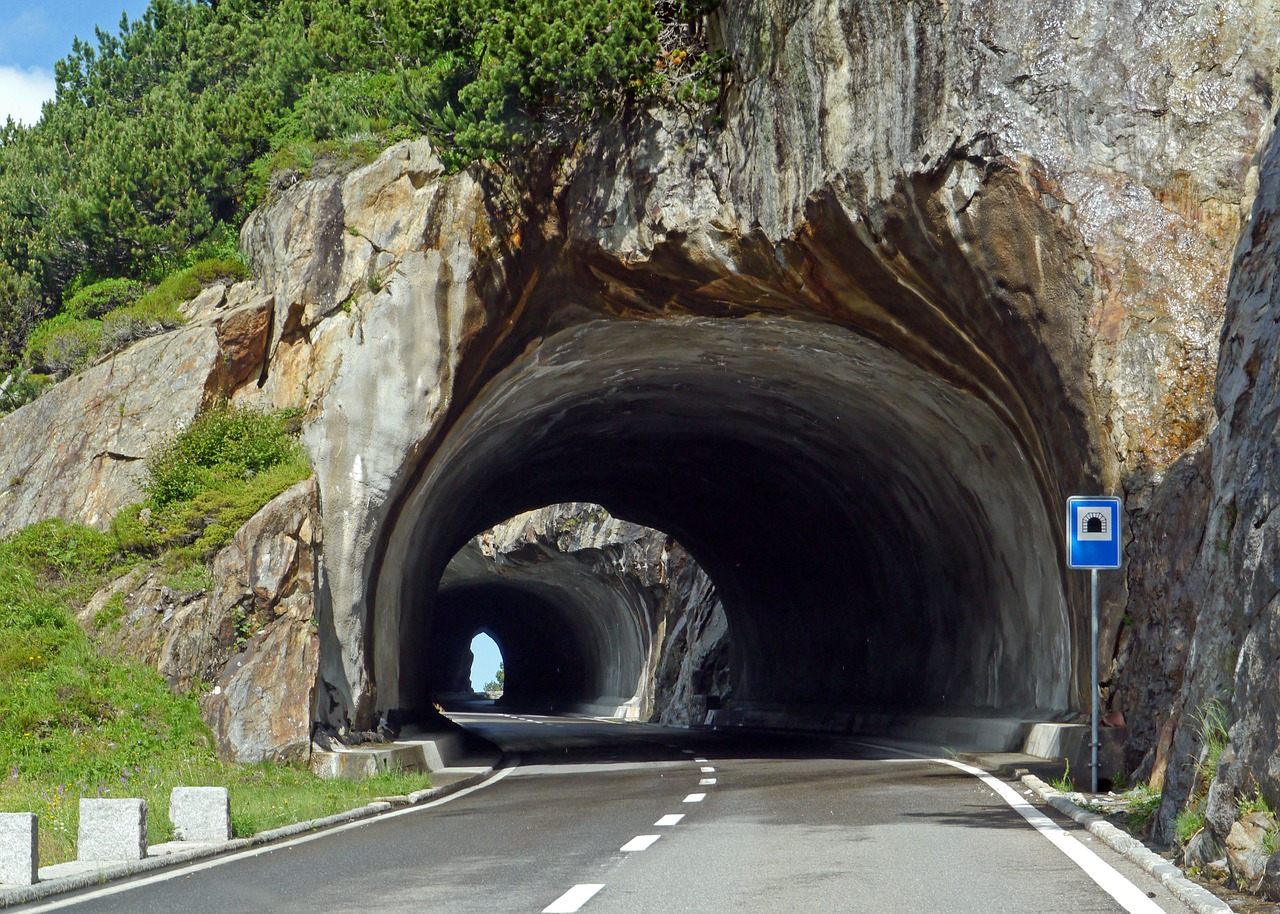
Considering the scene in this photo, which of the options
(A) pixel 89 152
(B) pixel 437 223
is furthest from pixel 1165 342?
(A) pixel 89 152

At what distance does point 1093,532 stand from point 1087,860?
239 inches

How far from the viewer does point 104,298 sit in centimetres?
2772

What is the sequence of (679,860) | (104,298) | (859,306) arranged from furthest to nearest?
(104,298) < (859,306) < (679,860)

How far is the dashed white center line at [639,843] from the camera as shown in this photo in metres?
9.80

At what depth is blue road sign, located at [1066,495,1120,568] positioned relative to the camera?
14.3m

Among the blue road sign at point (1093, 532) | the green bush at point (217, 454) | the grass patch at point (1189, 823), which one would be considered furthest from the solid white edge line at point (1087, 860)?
the green bush at point (217, 454)

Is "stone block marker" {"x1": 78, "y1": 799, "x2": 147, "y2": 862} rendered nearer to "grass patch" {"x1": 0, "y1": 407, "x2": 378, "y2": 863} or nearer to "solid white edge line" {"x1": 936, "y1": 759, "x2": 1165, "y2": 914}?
"grass patch" {"x1": 0, "y1": 407, "x2": 378, "y2": 863}

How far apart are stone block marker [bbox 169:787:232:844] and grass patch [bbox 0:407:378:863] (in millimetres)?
146

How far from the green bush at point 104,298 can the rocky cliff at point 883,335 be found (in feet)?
13.0

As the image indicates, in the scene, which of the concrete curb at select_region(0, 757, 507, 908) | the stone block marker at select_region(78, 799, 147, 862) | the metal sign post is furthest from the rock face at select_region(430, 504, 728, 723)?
the stone block marker at select_region(78, 799, 147, 862)

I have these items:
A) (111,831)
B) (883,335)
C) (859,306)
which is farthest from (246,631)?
(883,335)

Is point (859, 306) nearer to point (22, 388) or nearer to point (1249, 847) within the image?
point (1249, 847)

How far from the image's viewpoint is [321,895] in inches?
311

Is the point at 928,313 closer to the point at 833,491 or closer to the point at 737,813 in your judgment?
the point at 737,813
